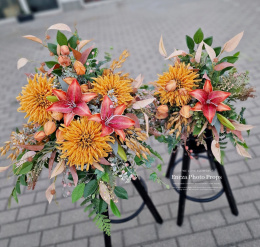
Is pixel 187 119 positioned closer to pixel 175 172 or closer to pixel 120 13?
pixel 175 172

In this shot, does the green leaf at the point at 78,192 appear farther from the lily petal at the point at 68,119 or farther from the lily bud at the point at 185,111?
the lily bud at the point at 185,111

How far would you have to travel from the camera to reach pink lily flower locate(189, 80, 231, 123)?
3.82 feet

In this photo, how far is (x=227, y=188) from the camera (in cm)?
204

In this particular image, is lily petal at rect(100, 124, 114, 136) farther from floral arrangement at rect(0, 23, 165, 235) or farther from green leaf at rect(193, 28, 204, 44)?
green leaf at rect(193, 28, 204, 44)

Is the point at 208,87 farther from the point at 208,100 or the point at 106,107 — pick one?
the point at 106,107

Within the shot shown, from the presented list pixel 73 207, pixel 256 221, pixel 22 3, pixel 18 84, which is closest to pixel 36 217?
pixel 73 207

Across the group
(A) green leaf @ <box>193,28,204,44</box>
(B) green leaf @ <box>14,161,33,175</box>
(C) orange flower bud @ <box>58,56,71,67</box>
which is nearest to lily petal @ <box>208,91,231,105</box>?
(A) green leaf @ <box>193,28,204,44</box>

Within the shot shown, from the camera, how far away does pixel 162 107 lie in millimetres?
1279

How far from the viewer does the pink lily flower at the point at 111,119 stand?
107cm

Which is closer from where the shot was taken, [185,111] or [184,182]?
[185,111]

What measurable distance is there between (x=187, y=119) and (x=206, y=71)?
0.30 meters

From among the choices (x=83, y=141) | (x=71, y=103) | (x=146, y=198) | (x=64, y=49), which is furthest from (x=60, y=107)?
(x=146, y=198)

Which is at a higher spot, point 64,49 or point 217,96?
point 64,49

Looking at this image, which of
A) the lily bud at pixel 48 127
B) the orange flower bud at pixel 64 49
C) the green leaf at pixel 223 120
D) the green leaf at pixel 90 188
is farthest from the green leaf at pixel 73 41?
the green leaf at pixel 223 120
